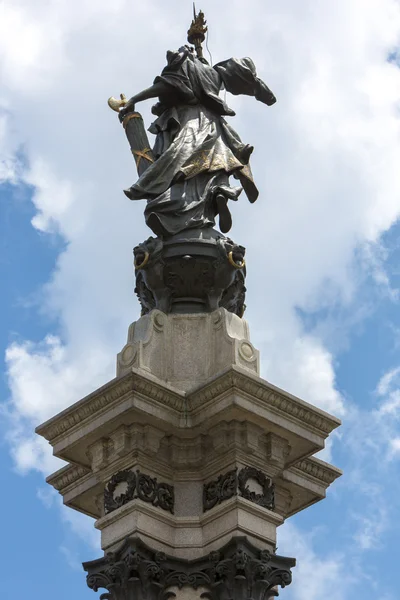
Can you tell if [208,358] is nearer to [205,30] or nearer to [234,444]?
[234,444]

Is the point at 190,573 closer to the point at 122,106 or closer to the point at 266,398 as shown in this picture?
the point at 266,398

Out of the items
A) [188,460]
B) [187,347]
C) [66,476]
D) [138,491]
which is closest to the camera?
[138,491]

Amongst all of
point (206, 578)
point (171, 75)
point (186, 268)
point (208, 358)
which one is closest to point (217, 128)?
point (171, 75)

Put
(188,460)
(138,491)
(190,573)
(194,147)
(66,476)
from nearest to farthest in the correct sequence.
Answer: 1. (190,573)
2. (138,491)
3. (188,460)
4. (66,476)
5. (194,147)

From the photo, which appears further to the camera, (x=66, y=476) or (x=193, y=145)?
(x=193, y=145)

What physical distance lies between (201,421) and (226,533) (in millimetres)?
1443

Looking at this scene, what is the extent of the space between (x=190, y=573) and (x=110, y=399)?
91.2 inches

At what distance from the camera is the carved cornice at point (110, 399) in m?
18.4

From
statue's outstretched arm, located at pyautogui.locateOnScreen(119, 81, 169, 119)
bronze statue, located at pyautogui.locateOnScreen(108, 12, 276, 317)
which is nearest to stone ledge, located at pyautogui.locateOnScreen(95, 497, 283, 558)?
bronze statue, located at pyautogui.locateOnScreen(108, 12, 276, 317)

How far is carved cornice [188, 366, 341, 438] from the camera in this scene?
18.4 m

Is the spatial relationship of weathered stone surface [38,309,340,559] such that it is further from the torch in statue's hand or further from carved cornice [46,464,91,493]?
the torch in statue's hand

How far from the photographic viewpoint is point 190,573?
17984 mm

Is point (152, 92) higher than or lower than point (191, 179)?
higher

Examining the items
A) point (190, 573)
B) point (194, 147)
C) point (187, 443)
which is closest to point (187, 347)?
point (187, 443)
